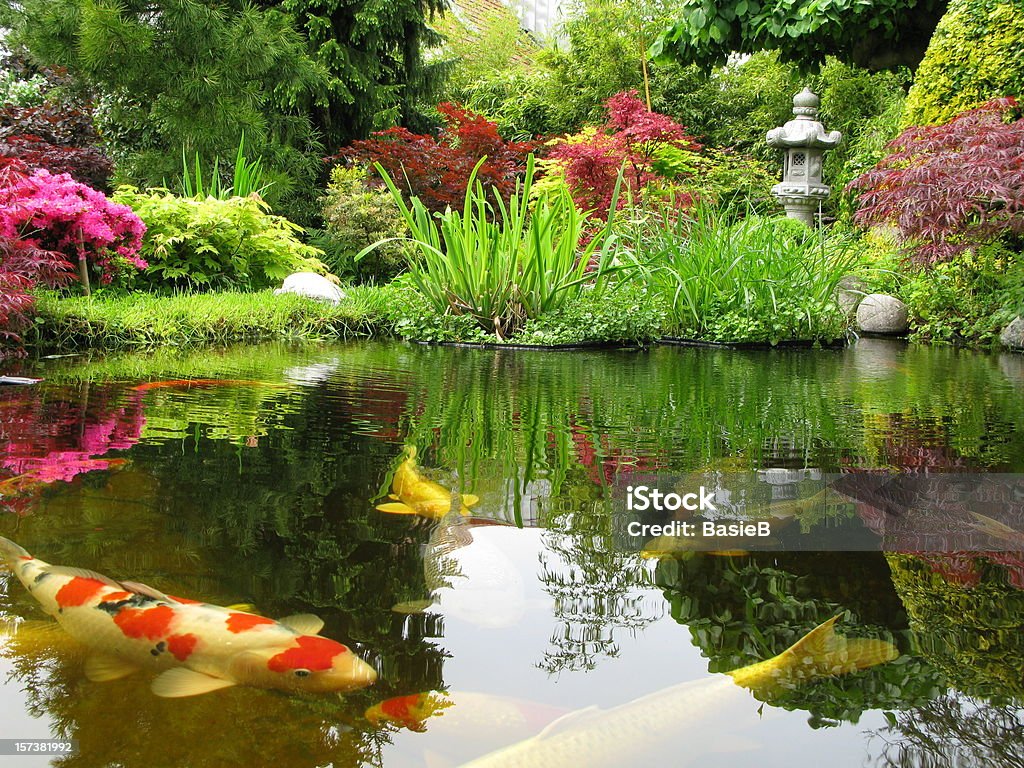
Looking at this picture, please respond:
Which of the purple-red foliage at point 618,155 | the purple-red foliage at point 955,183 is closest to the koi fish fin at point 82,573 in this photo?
the purple-red foliage at point 955,183

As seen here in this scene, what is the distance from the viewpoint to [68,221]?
497 centimetres

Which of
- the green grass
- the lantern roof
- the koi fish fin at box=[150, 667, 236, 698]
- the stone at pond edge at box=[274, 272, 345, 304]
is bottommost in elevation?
the koi fish fin at box=[150, 667, 236, 698]

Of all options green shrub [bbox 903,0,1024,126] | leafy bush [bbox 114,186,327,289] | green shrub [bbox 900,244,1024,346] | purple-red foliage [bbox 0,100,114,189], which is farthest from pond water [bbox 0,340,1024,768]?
purple-red foliage [bbox 0,100,114,189]

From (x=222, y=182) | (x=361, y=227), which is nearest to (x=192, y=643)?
(x=361, y=227)

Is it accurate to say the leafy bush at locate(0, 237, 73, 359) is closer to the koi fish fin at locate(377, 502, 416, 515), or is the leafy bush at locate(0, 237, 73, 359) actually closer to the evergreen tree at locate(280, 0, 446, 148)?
the koi fish fin at locate(377, 502, 416, 515)

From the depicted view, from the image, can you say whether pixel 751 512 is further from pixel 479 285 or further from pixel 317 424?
pixel 479 285

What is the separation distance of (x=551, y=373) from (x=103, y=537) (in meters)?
2.58

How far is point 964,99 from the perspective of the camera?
695cm

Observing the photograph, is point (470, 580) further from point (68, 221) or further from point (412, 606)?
point (68, 221)

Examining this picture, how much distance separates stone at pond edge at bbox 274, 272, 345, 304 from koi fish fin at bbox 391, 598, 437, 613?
5.88 metres

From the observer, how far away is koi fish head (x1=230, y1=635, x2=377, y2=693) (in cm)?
74

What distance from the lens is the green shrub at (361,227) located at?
9.29 meters

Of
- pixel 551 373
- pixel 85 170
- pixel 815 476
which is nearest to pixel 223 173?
pixel 85 170

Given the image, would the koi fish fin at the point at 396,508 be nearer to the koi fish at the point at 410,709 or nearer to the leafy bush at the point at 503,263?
the koi fish at the point at 410,709
